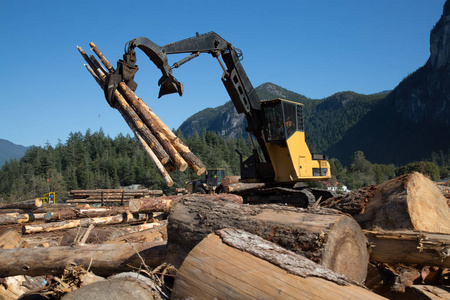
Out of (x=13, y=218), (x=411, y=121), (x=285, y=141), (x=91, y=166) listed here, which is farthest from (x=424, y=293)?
(x=411, y=121)

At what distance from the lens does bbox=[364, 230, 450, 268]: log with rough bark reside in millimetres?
3266

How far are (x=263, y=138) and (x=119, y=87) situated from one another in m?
3.77

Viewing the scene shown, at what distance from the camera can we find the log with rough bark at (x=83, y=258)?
3.90 meters

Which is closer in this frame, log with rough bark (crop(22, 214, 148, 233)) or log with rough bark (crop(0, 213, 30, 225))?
log with rough bark (crop(22, 214, 148, 233))

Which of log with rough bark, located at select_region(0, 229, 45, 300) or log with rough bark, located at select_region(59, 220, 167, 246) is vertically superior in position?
log with rough bark, located at select_region(59, 220, 167, 246)

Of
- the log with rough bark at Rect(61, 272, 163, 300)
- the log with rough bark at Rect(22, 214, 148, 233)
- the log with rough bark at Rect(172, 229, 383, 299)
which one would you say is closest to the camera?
→ the log with rough bark at Rect(172, 229, 383, 299)

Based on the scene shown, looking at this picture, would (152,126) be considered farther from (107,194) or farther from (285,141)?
(107,194)

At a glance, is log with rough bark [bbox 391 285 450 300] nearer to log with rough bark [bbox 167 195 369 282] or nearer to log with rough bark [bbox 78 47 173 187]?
log with rough bark [bbox 167 195 369 282]

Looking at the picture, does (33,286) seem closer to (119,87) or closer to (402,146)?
(119,87)

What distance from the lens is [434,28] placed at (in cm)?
13400

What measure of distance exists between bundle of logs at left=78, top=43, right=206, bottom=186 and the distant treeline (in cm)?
5077

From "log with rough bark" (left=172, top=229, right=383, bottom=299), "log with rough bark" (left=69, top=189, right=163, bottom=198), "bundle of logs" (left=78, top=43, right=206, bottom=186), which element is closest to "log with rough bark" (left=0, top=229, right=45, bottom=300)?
"bundle of logs" (left=78, top=43, right=206, bottom=186)

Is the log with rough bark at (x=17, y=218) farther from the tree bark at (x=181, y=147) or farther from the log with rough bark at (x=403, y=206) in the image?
the log with rough bark at (x=403, y=206)

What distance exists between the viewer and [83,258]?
400cm
